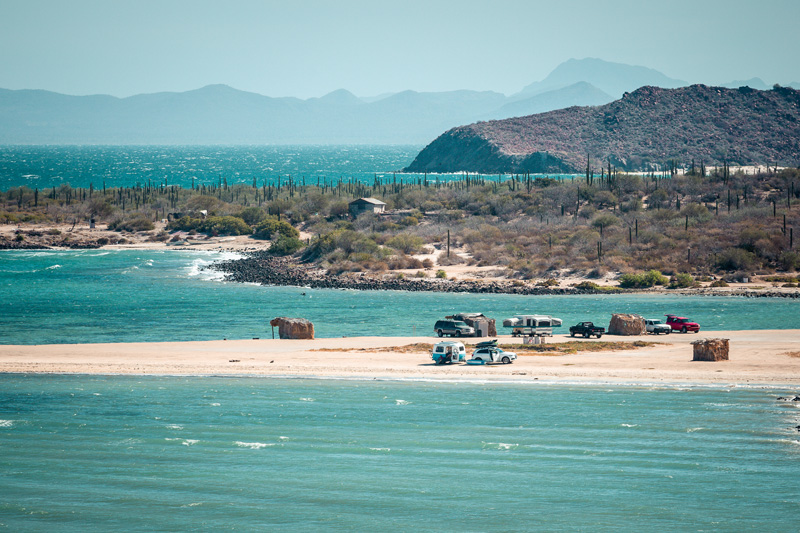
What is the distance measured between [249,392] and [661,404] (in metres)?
18.6

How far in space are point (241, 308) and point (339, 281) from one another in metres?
16.1

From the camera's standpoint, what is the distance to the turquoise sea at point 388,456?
25.2 meters

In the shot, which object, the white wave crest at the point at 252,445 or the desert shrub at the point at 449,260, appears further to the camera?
the desert shrub at the point at 449,260

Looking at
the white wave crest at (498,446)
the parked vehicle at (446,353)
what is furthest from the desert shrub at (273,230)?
the white wave crest at (498,446)

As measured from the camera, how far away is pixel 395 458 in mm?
30000

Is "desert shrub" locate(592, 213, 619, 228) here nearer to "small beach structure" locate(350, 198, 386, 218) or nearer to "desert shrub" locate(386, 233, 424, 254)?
"desert shrub" locate(386, 233, 424, 254)

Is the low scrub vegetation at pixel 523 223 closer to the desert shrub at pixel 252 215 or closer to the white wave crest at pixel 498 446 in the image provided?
the desert shrub at pixel 252 215

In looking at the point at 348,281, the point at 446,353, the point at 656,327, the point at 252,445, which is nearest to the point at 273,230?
the point at 348,281

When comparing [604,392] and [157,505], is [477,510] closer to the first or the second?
[157,505]

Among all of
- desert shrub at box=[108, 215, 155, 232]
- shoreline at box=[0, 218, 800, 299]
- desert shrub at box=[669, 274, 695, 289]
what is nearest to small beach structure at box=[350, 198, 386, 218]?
shoreline at box=[0, 218, 800, 299]

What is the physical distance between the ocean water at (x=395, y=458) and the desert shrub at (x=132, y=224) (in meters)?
77.7

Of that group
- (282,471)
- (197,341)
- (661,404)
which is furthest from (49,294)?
(661,404)

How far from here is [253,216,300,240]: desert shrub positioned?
344ft

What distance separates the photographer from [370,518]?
25047mm
